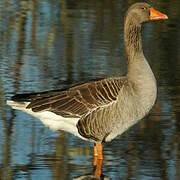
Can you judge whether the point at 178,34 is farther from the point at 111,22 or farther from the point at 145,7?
the point at 145,7

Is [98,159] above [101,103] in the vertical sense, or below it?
below

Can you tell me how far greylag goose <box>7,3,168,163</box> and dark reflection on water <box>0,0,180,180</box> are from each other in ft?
1.11

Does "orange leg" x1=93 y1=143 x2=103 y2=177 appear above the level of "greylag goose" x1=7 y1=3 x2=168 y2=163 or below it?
below

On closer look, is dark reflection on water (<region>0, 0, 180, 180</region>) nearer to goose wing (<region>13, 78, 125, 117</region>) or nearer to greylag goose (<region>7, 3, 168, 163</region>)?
greylag goose (<region>7, 3, 168, 163</region>)

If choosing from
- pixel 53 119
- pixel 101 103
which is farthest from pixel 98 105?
pixel 53 119

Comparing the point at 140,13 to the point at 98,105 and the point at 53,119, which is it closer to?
the point at 98,105

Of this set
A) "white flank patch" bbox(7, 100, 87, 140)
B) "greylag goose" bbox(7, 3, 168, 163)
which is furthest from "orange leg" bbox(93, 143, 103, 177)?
"white flank patch" bbox(7, 100, 87, 140)

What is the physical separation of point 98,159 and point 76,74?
324cm

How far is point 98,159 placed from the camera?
6879 mm

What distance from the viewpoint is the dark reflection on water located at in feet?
21.7

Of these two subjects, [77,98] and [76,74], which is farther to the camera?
[76,74]

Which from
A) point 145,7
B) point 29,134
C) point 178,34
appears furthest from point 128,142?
point 178,34

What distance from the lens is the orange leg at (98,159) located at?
6.55m

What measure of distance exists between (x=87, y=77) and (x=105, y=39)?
2615mm
